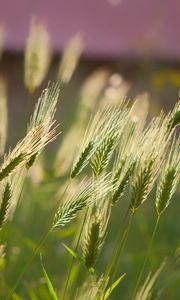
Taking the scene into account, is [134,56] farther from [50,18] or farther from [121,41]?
[50,18]

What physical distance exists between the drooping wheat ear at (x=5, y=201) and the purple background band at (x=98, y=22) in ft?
8.21

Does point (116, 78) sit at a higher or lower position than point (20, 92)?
higher

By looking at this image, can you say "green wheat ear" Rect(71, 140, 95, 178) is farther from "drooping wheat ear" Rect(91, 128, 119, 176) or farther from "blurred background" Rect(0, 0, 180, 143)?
"blurred background" Rect(0, 0, 180, 143)

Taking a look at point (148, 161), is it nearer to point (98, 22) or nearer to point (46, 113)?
point (46, 113)

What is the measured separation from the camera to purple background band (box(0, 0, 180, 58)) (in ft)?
10.6

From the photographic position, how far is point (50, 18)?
3.34m

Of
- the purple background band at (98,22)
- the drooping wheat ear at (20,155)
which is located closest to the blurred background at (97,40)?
the purple background band at (98,22)

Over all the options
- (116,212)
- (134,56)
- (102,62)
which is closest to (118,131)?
(116,212)

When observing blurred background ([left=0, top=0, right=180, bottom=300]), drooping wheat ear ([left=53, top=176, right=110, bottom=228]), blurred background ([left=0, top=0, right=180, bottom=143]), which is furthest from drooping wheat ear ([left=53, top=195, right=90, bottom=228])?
blurred background ([left=0, top=0, right=180, bottom=143])

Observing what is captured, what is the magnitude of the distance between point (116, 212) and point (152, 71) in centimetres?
127

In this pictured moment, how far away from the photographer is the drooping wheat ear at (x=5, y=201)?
0.67m

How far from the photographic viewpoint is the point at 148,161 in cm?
73

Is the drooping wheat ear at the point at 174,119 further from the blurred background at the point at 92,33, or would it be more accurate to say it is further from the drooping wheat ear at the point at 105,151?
the blurred background at the point at 92,33

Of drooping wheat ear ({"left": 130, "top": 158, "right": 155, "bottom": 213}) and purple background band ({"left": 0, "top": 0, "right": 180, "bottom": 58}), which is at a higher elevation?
purple background band ({"left": 0, "top": 0, "right": 180, "bottom": 58})
